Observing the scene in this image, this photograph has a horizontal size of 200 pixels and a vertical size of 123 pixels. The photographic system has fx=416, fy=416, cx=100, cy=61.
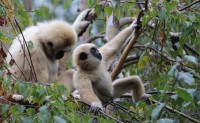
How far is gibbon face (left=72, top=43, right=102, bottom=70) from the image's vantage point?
631 cm

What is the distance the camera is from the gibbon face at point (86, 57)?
6.31 m

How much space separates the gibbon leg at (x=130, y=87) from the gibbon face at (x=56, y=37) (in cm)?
97

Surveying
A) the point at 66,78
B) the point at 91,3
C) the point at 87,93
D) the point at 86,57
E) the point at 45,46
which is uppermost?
the point at 91,3

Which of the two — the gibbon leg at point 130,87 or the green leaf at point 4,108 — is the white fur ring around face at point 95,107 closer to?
the gibbon leg at point 130,87

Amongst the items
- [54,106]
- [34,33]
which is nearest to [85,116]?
[54,106]

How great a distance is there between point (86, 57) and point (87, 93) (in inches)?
32.8

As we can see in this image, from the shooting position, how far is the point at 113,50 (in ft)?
22.2

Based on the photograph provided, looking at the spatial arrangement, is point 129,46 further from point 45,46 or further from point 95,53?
point 45,46

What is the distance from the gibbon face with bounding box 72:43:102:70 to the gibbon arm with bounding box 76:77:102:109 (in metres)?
0.38

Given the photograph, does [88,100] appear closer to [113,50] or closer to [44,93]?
[113,50]

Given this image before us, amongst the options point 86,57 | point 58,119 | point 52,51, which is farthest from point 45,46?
point 58,119

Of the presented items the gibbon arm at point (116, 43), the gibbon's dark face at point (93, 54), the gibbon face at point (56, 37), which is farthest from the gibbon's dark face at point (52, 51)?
the gibbon arm at point (116, 43)

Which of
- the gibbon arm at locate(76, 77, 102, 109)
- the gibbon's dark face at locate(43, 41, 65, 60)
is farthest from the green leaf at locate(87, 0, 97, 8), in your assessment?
the gibbon's dark face at locate(43, 41, 65, 60)

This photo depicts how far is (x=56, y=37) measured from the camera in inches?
251
